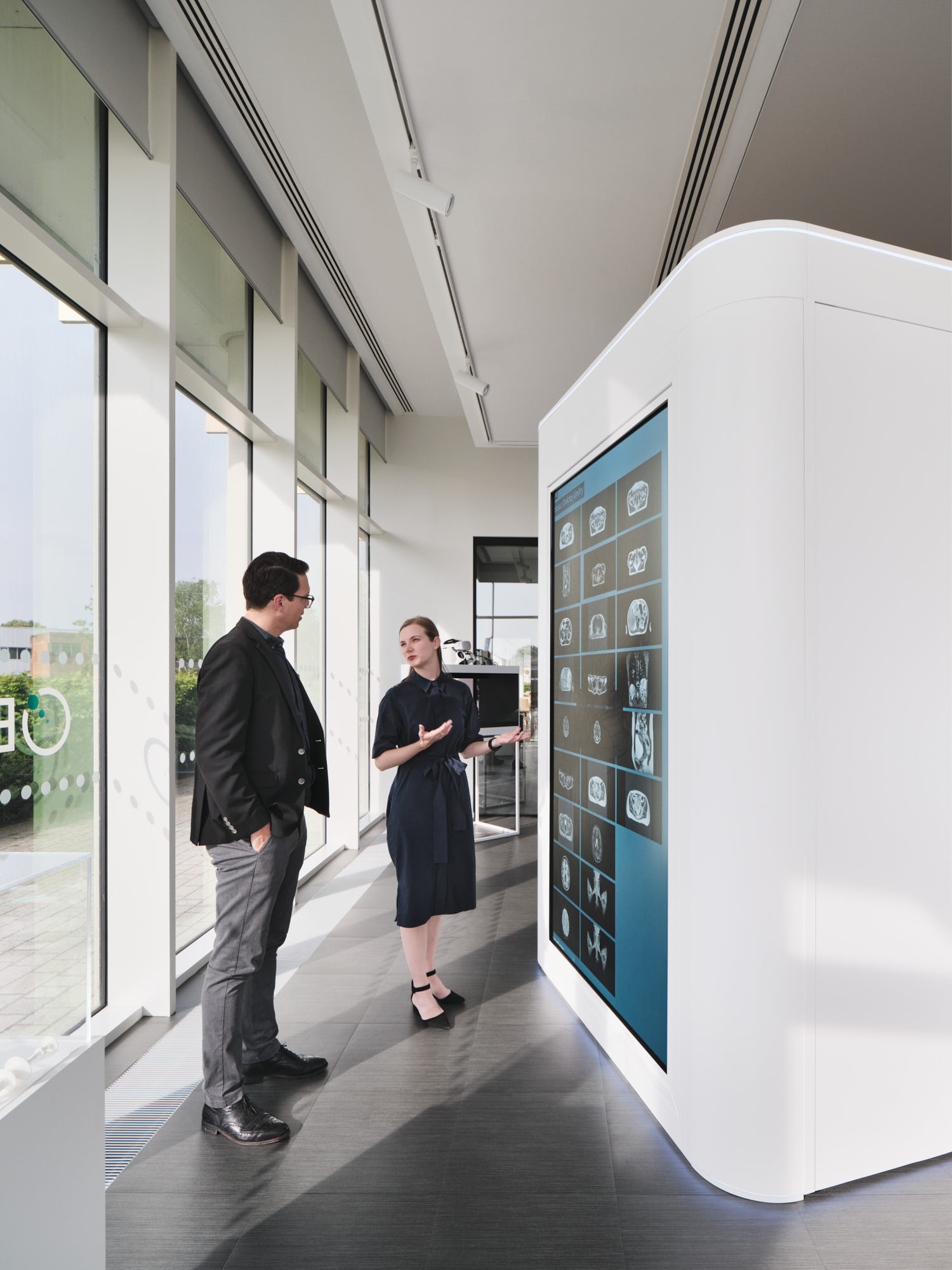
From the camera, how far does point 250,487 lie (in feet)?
17.0

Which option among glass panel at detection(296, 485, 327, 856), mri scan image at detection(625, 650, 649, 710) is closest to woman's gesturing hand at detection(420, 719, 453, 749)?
mri scan image at detection(625, 650, 649, 710)

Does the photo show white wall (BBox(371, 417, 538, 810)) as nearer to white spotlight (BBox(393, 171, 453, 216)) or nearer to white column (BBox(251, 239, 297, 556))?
white column (BBox(251, 239, 297, 556))

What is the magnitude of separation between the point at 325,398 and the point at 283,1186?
5995mm

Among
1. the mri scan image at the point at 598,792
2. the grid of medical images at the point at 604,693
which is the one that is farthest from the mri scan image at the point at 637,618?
the mri scan image at the point at 598,792

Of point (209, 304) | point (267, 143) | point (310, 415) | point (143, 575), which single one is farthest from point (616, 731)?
point (310, 415)

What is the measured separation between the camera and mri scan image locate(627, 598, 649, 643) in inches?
111

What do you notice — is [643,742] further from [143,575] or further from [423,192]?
[423,192]

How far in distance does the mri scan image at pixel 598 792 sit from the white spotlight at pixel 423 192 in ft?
8.25

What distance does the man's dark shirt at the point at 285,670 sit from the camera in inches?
109

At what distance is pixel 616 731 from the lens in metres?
3.08

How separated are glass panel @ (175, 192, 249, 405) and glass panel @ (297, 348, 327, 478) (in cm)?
77

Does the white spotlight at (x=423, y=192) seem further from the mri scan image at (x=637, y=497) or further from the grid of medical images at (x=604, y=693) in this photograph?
the mri scan image at (x=637, y=497)

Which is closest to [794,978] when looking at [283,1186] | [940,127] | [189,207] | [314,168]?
[283,1186]

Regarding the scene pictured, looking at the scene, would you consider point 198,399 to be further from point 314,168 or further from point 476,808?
point 476,808
